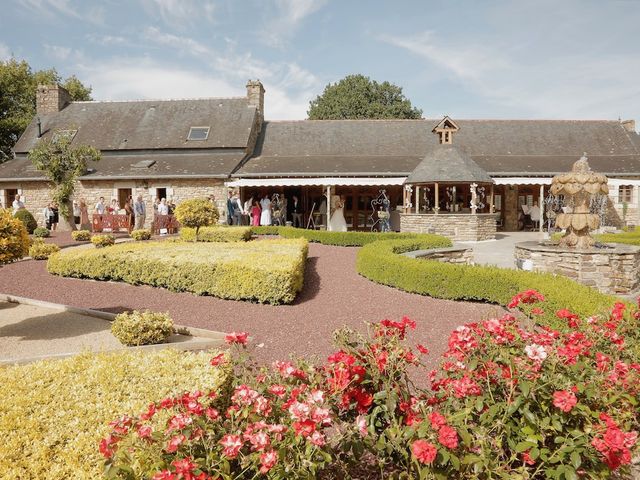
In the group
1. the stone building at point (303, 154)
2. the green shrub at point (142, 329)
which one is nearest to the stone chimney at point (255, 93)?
the stone building at point (303, 154)

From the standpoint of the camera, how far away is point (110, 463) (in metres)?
2.17

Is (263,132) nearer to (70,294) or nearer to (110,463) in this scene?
(70,294)

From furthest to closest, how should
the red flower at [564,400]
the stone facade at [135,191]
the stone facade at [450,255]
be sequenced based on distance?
the stone facade at [135,191]
the stone facade at [450,255]
the red flower at [564,400]

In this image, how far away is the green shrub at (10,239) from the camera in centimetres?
522

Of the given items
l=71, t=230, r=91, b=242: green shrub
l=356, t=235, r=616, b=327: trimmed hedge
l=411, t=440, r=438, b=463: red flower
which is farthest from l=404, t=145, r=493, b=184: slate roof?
l=411, t=440, r=438, b=463: red flower

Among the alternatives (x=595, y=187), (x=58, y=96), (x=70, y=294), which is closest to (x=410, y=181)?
(x=595, y=187)

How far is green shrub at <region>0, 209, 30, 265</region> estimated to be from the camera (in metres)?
5.22

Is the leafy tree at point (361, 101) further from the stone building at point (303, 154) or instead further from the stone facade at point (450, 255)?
the stone facade at point (450, 255)

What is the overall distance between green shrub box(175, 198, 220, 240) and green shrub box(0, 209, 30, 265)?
7181 mm

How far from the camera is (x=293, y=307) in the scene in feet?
23.6

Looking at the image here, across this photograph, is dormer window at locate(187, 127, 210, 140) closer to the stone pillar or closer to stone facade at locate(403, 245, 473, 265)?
the stone pillar

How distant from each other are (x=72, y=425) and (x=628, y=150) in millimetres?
27670

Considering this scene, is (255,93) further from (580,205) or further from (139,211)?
(580,205)

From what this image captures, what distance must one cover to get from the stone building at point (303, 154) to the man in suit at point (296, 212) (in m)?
0.44
